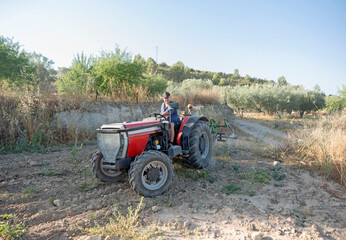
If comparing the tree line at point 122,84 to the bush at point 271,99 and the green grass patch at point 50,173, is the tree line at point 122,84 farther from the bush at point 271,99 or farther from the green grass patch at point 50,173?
the green grass patch at point 50,173

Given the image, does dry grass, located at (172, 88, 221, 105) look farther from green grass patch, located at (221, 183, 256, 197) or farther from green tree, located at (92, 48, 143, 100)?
green grass patch, located at (221, 183, 256, 197)

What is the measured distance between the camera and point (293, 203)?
4.02 meters

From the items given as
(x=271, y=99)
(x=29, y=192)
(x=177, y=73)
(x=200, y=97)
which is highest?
(x=177, y=73)

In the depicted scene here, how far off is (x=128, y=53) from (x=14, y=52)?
36.9 feet

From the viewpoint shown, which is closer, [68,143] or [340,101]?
[68,143]

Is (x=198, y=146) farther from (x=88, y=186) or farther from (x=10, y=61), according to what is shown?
(x=10, y=61)

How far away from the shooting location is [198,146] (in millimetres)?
5164

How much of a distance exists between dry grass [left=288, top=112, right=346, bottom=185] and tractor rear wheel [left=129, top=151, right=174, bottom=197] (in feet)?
12.4

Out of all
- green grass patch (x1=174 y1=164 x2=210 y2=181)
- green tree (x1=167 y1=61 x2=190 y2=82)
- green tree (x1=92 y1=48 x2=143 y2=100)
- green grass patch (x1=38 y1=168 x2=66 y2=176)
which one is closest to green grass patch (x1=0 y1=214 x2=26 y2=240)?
green grass patch (x1=38 y1=168 x2=66 y2=176)

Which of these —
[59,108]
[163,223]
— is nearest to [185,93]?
[59,108]

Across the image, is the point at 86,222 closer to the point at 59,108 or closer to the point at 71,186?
the point at 71,186

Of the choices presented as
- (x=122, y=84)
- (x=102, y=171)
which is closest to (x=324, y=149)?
(x=102, y=171)

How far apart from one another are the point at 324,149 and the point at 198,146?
3.01 metres

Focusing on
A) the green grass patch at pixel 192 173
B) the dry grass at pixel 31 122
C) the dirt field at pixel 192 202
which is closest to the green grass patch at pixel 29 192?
the dirt field at pixel 192 202
